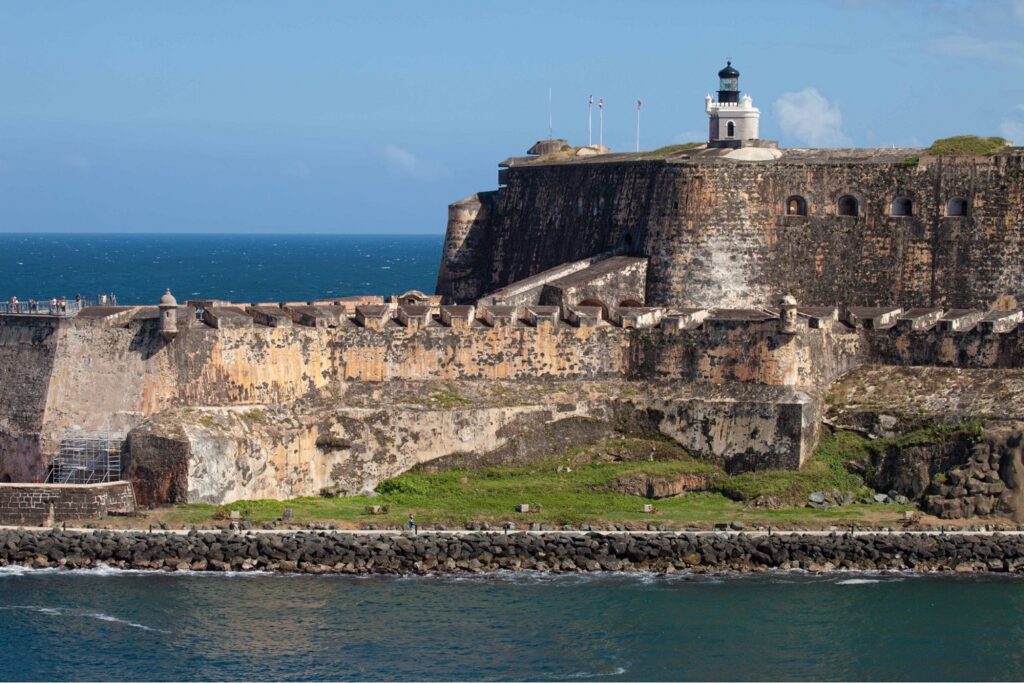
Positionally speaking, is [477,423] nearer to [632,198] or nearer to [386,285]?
[632,198]

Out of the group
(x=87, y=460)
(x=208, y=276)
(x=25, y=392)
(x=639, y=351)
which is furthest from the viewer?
(x=208, y=276)

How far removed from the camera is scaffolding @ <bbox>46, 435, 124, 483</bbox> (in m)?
50.3

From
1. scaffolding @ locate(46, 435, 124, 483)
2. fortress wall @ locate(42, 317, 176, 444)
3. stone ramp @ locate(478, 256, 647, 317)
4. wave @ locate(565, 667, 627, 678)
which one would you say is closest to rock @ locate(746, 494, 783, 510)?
stone ramp @ locate(478, 256, 647, 317)

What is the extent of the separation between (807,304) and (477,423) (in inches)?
508

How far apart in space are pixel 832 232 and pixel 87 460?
76.0 feet

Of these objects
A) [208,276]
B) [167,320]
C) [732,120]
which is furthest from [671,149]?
[208,276]

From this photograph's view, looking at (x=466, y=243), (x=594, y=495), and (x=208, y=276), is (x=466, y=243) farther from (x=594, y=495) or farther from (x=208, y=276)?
(x=208, y=276)

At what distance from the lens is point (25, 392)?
2025 inches

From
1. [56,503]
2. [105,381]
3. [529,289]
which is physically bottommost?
[56,503]

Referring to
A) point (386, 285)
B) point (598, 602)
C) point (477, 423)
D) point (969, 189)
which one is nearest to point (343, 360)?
point (477, 423)

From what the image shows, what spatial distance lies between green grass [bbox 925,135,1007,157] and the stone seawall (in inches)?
1025

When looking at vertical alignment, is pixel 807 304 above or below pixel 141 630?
above

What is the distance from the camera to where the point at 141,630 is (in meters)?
43.4

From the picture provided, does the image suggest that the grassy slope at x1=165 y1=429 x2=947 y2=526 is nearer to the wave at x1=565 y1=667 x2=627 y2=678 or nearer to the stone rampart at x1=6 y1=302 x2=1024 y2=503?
the stone rampart at x1=6 y1=302 x2=1024 y2=503
